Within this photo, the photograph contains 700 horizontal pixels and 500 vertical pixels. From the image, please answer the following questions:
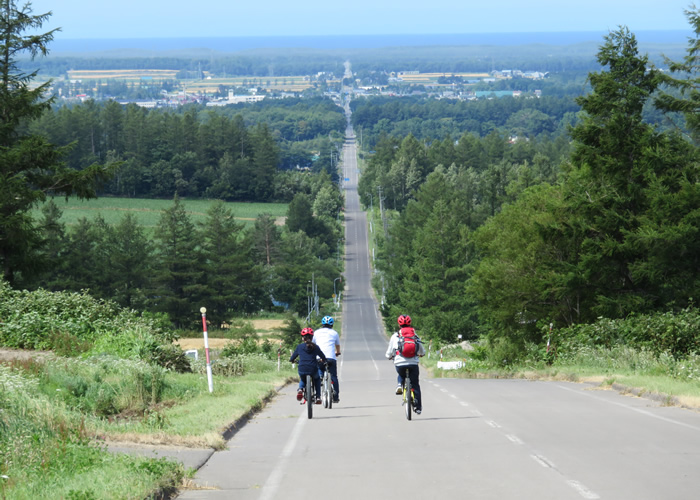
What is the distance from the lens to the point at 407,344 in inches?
580

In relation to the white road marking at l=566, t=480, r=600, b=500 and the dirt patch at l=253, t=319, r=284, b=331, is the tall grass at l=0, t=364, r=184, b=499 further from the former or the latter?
the dirt patch at l=253, t=319, r=284, b=331

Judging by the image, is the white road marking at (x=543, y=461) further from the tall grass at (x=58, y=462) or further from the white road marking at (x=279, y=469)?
the tall grass at (x=58, y=462)

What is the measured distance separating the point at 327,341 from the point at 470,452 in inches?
233

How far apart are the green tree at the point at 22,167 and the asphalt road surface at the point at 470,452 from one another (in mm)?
20119

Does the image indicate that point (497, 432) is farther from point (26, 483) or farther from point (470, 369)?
point (470, 369)

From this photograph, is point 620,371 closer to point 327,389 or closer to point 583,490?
point 327,389

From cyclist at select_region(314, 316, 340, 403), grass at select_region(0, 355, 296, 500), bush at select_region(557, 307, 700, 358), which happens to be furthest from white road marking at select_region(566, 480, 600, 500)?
bush at select_region(557, 307, 700, 358)

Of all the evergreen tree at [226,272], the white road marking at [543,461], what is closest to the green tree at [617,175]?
the white road marking at [543,461]

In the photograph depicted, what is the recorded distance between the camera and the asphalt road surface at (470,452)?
855 centimetres

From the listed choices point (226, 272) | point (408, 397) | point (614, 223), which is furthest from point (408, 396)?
point (226, 272)

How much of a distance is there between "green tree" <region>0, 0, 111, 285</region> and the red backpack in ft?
74.0

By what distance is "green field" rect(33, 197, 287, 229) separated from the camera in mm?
145375

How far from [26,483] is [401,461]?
13.7ft

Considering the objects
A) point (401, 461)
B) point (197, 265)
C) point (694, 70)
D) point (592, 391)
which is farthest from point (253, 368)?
point (197, 265)
